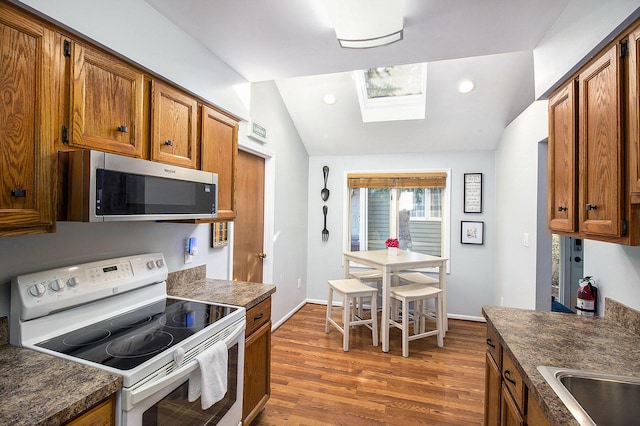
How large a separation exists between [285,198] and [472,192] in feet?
7.94

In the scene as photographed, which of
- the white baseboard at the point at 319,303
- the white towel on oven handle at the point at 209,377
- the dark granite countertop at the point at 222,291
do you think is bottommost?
the white baseboard at the point at 319,303

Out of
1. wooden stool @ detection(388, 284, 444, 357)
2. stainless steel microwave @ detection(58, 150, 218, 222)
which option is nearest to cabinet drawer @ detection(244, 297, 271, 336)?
stainless steel microwave @ detection(58, 150, 218, 222)

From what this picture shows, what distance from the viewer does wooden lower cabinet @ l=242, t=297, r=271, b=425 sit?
188 centimetres

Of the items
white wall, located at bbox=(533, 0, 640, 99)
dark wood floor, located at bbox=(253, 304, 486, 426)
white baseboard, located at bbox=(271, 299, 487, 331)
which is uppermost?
white wall, located at bbox=(533, 0, 640, 99)

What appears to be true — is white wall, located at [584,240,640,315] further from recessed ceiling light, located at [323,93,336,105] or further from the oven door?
recessed ceiling light, located at [323,93,336,105]

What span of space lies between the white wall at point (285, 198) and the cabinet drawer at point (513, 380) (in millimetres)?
2578

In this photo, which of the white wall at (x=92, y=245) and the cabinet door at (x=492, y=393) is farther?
the cabinet door at (x=492, y=393)

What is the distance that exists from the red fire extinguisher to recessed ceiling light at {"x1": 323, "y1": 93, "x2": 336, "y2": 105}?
2925mm

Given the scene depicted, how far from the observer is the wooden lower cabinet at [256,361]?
1.88 m

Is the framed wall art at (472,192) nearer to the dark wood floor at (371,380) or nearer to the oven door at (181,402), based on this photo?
the dark wood floor at (371,380)

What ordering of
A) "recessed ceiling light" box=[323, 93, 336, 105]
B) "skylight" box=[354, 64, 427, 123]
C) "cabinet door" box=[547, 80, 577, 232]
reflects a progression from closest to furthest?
"cabinet door" box=[547, 80, 577, 232] → "skylight" box=[354, 64, 427, 123] → "recessed ceiling light" box=[323, 93, 336, 105]

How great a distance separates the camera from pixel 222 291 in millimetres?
2047

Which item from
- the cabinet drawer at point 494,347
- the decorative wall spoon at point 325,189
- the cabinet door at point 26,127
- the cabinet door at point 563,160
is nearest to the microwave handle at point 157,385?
the cabinet door at point 26,127

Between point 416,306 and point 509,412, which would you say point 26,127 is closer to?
point 509,412
